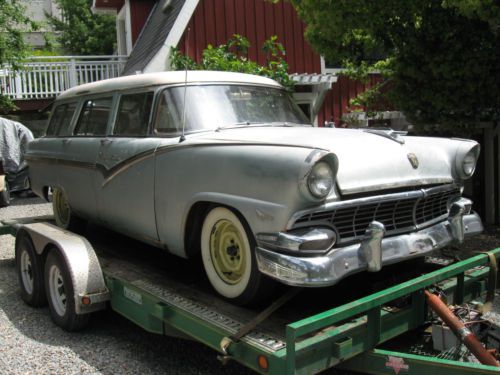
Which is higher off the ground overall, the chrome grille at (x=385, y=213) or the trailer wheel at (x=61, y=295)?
the chrome grille at (x=385, y=213)

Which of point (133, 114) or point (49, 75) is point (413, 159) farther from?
point (49, 75)

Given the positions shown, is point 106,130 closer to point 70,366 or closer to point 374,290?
point 70,366

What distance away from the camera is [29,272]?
508 centimetres

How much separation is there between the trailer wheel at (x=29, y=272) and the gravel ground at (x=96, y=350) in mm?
125

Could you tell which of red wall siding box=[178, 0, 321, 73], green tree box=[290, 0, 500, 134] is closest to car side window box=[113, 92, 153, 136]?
green tree box=[290, 0, 500, 134]

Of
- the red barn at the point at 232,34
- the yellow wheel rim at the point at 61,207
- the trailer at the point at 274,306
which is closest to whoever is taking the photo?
the trailer at the point at 274,306

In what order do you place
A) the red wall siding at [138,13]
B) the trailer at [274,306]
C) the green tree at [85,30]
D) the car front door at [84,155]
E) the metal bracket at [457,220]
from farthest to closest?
1. the green tree at [85,30]
2. the red wall siding at [138,13]
3. the car front door at [84,155]
4. the metal bracket at [457,220]
5. the trailer at [274,306]

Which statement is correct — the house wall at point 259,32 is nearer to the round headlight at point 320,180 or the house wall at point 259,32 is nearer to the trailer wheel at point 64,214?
the trailer wheel at point 64,214

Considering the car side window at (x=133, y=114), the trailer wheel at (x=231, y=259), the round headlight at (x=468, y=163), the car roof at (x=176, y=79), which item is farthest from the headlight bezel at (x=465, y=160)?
the car side window at (x=133, y=114)

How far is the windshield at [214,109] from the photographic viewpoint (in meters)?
4.08

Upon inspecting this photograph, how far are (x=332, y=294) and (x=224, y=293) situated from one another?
0.71 m

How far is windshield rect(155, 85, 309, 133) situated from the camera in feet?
13.4

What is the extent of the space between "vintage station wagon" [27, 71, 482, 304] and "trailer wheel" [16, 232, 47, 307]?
1.96 ft

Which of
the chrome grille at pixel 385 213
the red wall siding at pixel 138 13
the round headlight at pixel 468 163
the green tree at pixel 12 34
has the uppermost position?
the red wall siding at pixel 138 13
